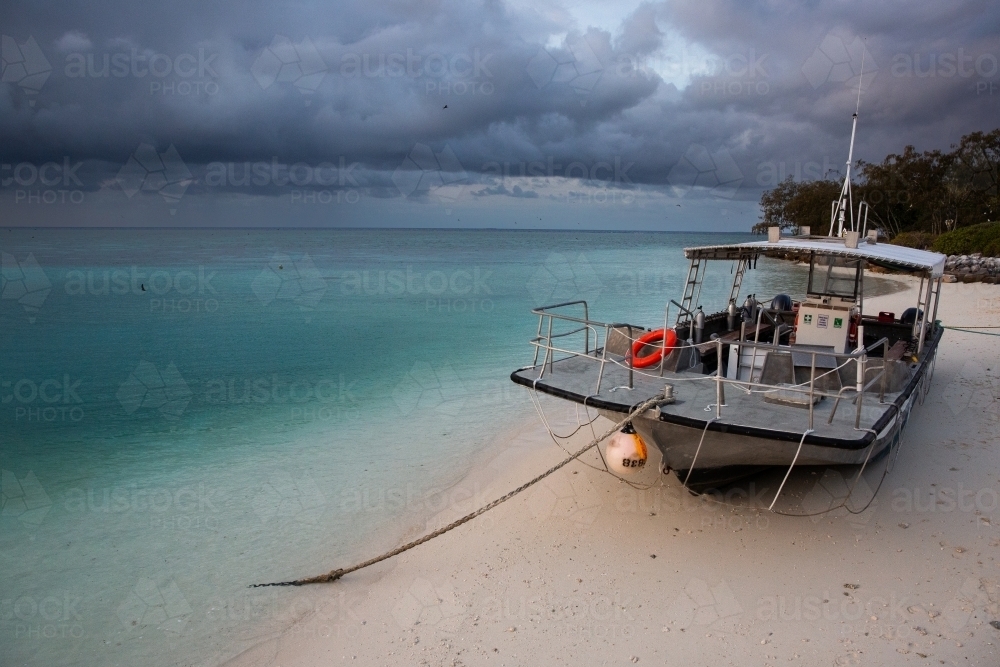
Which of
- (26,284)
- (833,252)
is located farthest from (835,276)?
(26,284)

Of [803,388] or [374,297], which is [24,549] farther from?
[374,297]

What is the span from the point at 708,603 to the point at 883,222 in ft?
180

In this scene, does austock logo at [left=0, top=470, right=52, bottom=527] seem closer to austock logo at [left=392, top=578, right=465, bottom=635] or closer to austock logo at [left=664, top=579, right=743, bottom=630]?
austock logo at [left=392, top=578, right=465, bottom=635]

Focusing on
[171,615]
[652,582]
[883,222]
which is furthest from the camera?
[883,222]

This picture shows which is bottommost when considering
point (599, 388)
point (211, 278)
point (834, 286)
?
point (211, 278)

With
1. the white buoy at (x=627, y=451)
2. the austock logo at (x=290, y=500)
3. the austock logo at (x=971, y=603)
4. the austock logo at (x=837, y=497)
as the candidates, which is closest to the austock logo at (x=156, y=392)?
the austock logo at (x=290, y=500)

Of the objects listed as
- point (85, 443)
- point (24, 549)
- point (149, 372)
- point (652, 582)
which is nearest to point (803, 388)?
point (652, 582)

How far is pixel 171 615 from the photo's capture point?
622cm

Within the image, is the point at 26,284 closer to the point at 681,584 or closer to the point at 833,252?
the point at 681,584

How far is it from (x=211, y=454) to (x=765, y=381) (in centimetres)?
851

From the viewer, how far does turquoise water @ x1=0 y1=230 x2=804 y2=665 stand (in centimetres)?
634

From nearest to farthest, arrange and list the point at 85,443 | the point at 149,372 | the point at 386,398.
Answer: the point at 85,443
the point at 386,398
the point at 149,372

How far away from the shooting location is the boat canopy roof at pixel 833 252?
7.56 metres

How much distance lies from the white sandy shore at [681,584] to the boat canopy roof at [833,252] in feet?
7.91
